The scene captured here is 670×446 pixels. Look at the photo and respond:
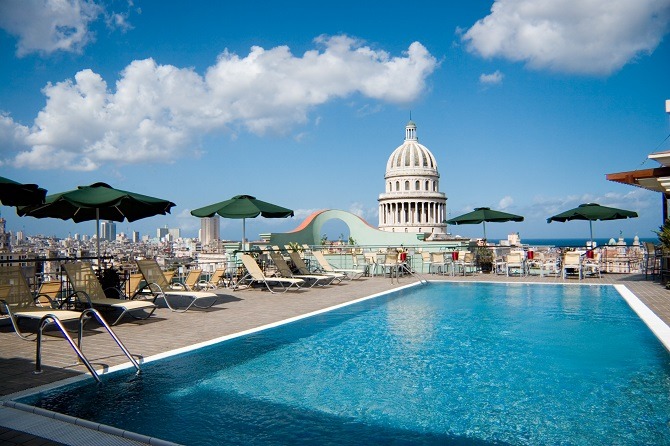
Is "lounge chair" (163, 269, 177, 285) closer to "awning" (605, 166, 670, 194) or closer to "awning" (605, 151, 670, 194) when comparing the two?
"awning" (605, 151, 670, 194)

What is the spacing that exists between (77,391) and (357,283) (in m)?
11.0

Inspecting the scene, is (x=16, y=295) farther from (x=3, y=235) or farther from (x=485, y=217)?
(x=485, y=217)

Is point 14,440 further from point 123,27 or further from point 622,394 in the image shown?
point 123,27

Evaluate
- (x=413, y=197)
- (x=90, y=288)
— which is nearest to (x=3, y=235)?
(x=90, y=288)

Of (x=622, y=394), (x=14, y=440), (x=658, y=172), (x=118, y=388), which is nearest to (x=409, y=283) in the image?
(x=658, y=172)

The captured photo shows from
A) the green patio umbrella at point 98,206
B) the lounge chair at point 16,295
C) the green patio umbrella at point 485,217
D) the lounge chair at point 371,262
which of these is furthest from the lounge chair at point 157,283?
the green patio umbrella at point 485,217

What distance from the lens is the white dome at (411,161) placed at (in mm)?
86000

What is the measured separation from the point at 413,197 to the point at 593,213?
218 feet

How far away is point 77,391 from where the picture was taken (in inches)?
187

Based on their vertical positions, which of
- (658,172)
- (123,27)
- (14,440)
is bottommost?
(14,440)

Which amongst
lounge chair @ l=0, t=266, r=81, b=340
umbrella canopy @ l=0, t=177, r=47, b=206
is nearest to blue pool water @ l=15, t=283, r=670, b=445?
lounge chair @ l=0, t=266, r=81, b=340

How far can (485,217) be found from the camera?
2030 cm

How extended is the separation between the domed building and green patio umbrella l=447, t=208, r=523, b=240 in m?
62.9

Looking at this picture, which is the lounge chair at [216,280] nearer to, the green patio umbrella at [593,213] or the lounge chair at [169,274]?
the lounge chair at [169,274]
